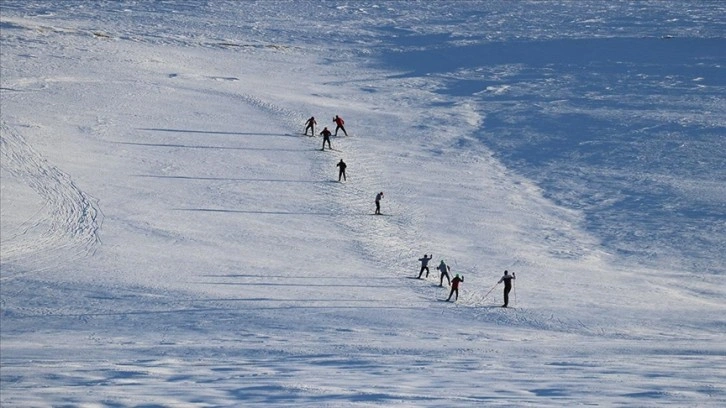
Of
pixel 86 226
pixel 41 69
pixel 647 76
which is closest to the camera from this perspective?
pixel 86 226

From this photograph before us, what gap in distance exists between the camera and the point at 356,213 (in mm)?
27453

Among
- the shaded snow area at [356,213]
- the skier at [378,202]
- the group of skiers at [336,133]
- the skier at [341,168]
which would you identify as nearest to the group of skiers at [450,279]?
the shaded snow area at [356,213]

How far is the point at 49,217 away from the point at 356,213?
820cm

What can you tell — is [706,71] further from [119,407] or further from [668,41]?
[119,407]

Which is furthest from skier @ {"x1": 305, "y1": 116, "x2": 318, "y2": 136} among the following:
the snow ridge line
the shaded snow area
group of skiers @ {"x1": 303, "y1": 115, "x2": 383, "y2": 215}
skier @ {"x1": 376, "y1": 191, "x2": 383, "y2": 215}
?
the snow ridge line

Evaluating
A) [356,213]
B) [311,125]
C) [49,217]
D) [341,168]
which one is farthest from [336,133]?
[49,217]

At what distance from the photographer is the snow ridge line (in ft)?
74.0

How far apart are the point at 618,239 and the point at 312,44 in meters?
28.3

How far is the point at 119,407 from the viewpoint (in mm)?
12602

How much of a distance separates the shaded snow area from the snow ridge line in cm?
8

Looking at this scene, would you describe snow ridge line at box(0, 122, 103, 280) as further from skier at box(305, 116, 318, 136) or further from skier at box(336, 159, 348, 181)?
skier at box(305, 116, 318, 136)

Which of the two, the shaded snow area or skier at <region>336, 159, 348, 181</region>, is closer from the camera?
the shaded snow area

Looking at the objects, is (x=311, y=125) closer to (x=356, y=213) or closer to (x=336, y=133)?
(x=336, y=133)

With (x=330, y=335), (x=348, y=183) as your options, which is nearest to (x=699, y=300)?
(x=330, y=335)
